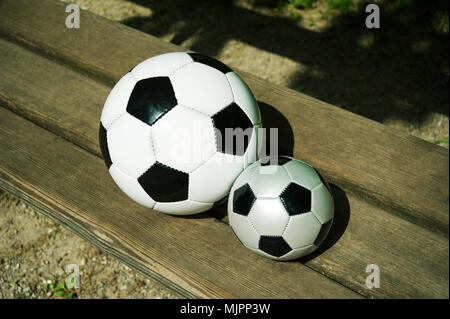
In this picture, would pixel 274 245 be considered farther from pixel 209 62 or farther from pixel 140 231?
pixel 209 62

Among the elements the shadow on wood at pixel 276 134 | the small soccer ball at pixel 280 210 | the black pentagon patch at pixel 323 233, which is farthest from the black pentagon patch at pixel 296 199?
the shadow on wood at pixel 276 134

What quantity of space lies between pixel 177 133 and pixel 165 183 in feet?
0.68

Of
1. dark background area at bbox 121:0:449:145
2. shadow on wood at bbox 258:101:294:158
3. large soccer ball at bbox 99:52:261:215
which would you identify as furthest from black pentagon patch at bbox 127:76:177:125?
dark background area at bbox 121:0:449:145

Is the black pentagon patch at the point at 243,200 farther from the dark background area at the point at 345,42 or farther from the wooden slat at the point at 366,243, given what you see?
the dark background area at the point at 345,42

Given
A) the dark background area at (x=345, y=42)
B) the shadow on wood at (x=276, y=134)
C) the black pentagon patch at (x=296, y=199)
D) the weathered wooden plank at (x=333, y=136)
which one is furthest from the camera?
the dark background area at (x=345, y=42)

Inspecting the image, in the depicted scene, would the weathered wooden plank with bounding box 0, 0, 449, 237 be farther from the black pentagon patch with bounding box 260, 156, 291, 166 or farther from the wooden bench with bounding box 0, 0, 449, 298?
the black pentagon patch with bounding box 260, 156, 291, 166

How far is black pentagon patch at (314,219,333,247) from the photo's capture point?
1.56 metres

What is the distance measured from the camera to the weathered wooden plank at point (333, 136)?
1743 millimetres

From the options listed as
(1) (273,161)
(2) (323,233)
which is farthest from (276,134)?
(2) (323,233)

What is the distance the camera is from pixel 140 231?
173 centimetres

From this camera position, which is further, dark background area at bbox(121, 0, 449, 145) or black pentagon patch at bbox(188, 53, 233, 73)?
dark background area at bbox(121, 0, 449, 145)

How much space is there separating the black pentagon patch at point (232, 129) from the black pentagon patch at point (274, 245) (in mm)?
353

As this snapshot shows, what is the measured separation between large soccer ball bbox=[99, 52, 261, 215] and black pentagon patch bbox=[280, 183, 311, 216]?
223mm
